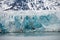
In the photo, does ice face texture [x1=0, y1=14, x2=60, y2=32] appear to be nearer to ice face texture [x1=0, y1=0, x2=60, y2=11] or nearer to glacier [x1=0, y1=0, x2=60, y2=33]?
glacier [x1=0, y1=0, x2=60, y2=33]

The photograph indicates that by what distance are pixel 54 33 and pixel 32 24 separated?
29 centimetres

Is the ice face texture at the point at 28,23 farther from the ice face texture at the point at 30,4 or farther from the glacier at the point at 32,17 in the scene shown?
the ice face texture at the point at 30,4

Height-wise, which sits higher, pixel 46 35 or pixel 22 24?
pixel 22 24

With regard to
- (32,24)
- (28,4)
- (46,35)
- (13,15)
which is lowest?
(46,35)

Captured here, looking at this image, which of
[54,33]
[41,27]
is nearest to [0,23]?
[41,27]

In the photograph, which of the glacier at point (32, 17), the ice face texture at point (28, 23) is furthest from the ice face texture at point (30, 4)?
the ice face texture at point (28, 23)

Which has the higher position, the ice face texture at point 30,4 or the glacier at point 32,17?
the ice face texture at point 30,4

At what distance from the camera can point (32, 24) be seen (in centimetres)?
188

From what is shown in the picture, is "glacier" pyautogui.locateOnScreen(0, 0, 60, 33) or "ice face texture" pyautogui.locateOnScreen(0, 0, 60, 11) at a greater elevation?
"ice face texture" pyautogui.locateOnScreen(0, 0, 60, 11)

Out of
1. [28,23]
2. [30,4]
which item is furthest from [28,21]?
[30,4]

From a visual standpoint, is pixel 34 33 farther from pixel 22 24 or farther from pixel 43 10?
pixel 43 10

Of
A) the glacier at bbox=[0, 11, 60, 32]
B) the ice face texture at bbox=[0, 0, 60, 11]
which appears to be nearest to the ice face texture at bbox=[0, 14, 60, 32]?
the glacier at bbox=[0, 11, 60, 32]

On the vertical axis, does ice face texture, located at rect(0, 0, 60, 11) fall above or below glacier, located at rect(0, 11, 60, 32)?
above

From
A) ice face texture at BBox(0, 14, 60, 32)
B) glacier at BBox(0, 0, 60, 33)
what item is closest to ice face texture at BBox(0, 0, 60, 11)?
glacier at BBox(0, 0, 60, 33)
